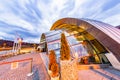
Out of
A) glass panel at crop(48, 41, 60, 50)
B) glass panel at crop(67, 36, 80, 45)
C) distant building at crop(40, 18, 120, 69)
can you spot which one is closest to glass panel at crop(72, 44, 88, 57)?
distant building at crop(40, 18, 120, 69)

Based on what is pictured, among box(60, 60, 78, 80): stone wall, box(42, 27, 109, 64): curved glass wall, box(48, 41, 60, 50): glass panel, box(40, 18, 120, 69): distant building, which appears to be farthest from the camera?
box(48, 41, 60, 50): glass panel

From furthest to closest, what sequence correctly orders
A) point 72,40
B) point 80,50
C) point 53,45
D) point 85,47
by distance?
point 53,45
point 72,40
point 85,47
point 80,50

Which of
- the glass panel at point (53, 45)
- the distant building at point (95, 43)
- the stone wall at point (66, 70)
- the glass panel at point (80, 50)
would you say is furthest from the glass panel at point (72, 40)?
the stone wall at point (66, 70)

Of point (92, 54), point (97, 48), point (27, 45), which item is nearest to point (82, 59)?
point (92, 54)

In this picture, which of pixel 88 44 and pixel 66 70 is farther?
pixel 88 44

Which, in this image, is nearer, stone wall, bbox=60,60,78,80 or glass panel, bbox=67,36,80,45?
stone wall, bbox=60,60,78,80

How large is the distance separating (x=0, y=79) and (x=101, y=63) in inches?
306

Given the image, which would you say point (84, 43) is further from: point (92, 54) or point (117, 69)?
Result: point (117, 69)

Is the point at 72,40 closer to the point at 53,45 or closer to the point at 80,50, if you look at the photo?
the point at 80,50

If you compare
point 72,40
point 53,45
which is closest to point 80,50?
point 72,40

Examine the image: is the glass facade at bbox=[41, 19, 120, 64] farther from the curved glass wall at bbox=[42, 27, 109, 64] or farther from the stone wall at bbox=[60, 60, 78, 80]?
the stone wall at bbox=[60, 60, 78, 80]

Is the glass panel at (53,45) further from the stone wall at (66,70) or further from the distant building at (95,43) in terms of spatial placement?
the stone wall at (66,70)

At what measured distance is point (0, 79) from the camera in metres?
7.61

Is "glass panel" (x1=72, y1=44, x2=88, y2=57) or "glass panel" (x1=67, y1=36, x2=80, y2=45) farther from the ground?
"glass panel" (x1=67, y1=36, x2=80, y2=45)
